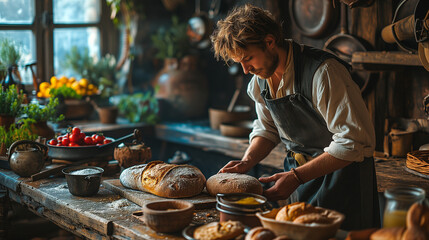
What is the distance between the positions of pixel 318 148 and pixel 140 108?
3.56 meters

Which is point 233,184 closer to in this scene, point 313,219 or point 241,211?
point 241,211

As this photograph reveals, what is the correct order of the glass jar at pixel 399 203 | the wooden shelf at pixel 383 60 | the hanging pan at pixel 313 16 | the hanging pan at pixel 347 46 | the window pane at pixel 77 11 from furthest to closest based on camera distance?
the window pane at pixel 77 11
the hanging pan at pixel 313 16
the hanging pan at pixel 347 46
the wooden shelf at pixel 383 60
the glass jar at pixel 399 203

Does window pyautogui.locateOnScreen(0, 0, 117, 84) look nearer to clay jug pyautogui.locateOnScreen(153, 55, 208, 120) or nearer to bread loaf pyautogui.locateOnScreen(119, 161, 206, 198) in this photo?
clay jug pyautogui.locateOnScreen(153, 55, 208, 120)

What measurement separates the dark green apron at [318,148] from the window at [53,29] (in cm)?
374

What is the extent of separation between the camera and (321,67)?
252 centimetres

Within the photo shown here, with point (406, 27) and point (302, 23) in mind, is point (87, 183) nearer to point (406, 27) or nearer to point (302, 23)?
point (406, 27)

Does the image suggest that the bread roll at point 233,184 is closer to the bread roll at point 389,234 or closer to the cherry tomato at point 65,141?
the bread roll at point 389,234

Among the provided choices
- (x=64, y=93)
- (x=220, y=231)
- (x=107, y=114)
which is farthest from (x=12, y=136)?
(x=220, y=231)

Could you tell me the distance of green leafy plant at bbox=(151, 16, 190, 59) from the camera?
6.15 meters

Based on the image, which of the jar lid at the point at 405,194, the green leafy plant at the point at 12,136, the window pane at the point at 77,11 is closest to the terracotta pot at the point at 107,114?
the window pane at the point at 77,11

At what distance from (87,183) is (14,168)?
2.44 feet

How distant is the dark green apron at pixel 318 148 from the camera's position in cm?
265

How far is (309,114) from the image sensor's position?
2.70 m

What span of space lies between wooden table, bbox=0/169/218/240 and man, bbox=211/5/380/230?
600mm
